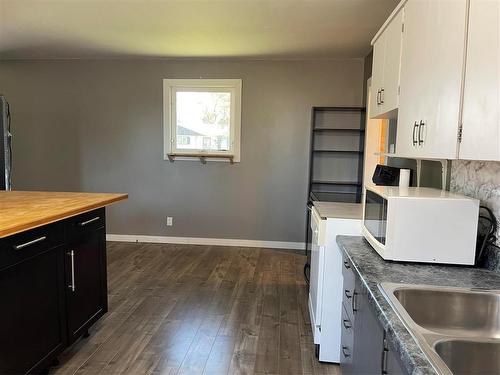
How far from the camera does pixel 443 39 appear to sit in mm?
1413

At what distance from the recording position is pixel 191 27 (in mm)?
3449

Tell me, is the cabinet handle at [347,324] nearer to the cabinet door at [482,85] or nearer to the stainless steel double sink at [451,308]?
the stainless steel double sink at [451,308]

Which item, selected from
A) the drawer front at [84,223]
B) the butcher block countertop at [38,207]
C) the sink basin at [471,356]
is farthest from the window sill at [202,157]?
the sink basin at [471,356]

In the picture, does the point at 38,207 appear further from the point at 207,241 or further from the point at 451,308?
the point at 207,241

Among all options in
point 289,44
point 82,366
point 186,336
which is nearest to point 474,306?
point 186,336

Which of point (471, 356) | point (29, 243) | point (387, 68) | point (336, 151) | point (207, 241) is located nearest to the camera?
point (471, 356)

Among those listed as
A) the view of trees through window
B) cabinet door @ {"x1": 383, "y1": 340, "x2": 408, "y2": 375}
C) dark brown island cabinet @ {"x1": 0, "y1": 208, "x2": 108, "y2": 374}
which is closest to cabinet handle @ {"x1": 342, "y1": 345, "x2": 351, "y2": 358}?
cabinet door @ {"x1": 383, "y1": 340, "x2": 408, "y2": 375}

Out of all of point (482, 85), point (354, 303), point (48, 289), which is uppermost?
point (482, 85)

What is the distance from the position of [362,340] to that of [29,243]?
1612 millimetres

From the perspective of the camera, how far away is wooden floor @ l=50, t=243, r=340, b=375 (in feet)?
7.35

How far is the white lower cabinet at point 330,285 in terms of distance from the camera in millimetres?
2164

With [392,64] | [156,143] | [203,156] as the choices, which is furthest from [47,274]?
[156,143]

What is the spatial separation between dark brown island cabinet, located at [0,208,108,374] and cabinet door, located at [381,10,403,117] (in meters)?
2.00

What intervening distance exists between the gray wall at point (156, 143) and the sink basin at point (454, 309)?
3456 mm
